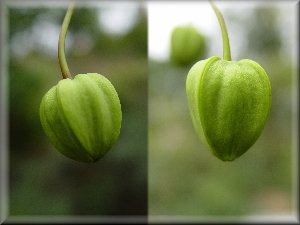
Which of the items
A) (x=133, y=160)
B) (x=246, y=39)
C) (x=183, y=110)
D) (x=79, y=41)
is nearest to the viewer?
(x=79, y=41)

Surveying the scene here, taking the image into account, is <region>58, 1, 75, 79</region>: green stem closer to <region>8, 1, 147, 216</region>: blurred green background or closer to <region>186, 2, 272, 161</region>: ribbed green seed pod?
<region>186, 2, 272, 161</region>: ribbed green seed pod

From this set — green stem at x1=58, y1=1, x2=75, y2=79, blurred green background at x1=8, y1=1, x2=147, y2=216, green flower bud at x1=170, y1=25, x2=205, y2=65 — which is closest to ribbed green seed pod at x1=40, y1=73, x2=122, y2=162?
green stem at x1=58, y1=1, x2=75, y2=79

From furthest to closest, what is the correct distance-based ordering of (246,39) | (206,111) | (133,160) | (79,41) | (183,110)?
(183,110) → (246,39) → (133,160) → (79,41) → (206,111)

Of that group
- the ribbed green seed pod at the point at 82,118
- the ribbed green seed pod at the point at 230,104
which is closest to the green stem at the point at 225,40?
the ribbed green seed pod at the point at 230,104

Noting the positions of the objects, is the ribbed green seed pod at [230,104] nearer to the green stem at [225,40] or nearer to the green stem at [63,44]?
the green stem at [225,40]

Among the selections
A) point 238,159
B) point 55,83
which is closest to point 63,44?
point 55,83

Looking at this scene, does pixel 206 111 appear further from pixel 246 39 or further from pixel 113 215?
pixel 246 39

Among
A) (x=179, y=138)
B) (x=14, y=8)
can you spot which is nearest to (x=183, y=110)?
(x=179, y=138)

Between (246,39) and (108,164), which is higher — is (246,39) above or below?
above
